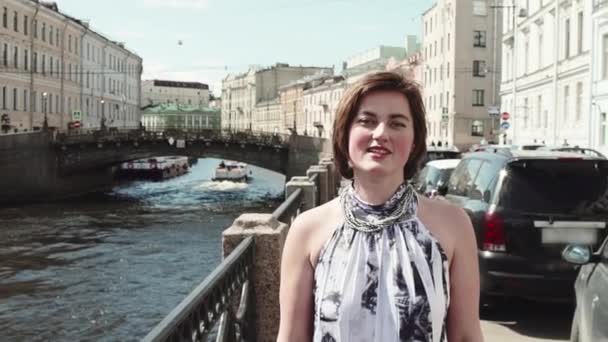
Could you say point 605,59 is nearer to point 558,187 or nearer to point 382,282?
point 558,187

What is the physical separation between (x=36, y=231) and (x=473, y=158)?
29.0 m

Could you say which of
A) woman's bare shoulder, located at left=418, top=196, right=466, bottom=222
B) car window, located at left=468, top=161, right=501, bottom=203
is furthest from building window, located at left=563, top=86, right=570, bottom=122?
woman's bare shoulder, located at left=418, top=196, right=466, bottom=222

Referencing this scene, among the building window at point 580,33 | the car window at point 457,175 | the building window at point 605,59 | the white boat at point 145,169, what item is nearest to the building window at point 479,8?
the building window at point 580,33

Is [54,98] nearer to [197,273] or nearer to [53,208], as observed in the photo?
[53,208]

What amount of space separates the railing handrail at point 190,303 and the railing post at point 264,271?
0.56m

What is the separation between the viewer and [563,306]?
7699 millimetres

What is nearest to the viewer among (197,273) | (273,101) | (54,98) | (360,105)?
(360,105)

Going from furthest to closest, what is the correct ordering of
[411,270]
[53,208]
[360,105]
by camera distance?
[53,208]
[360,105]
[411,270]

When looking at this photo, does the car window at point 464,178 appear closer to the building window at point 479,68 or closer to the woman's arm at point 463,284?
the woman's arm at point 463,284

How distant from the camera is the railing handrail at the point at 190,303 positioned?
2551 millimetres

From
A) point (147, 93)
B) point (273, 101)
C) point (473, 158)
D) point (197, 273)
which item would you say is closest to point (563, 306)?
point (473, 158)

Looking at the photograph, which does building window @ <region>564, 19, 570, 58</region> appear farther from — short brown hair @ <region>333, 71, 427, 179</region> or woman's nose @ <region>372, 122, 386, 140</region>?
woman's nose @ <region>372, 122, 386, 140</region>

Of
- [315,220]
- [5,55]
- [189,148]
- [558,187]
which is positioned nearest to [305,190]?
[558,187]

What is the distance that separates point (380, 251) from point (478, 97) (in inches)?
2588
